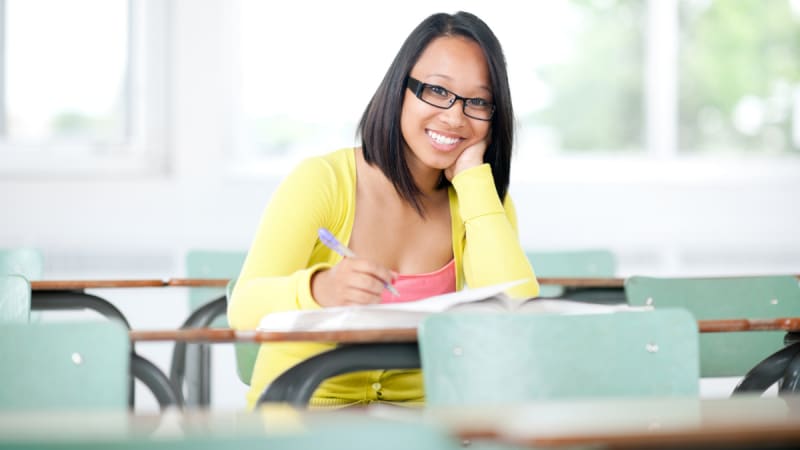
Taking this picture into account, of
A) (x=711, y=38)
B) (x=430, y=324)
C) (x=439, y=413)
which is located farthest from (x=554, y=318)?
(x=711, y=38)

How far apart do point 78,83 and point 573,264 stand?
2.17m

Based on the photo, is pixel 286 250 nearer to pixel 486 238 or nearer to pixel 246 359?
pixel 486 238

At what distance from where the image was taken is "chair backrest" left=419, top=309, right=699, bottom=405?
142cm

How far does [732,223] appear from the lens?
440cm

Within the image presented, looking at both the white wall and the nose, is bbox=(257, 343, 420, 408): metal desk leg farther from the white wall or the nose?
the white wall

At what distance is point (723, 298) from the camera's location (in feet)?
7.69

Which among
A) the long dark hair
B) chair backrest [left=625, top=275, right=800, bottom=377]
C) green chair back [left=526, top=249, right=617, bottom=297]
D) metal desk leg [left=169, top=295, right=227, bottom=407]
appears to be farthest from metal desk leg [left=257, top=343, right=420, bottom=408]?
green chair back [left=526, top=249, right=617, bottom=297]

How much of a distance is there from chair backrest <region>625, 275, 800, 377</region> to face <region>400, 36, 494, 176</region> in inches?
19.4

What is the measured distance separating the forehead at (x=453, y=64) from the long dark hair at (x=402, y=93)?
0.04 ft

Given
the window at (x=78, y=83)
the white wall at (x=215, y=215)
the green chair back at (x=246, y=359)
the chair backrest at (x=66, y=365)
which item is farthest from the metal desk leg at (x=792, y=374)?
the window at (x=78, y=83)

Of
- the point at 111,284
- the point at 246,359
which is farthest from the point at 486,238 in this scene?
the point at 111,284

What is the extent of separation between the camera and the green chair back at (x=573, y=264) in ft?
9.93

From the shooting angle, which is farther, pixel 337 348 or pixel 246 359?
pixel 246 359

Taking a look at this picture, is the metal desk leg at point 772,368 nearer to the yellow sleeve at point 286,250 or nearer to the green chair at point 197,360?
the yellow sleeve at point 286,250
